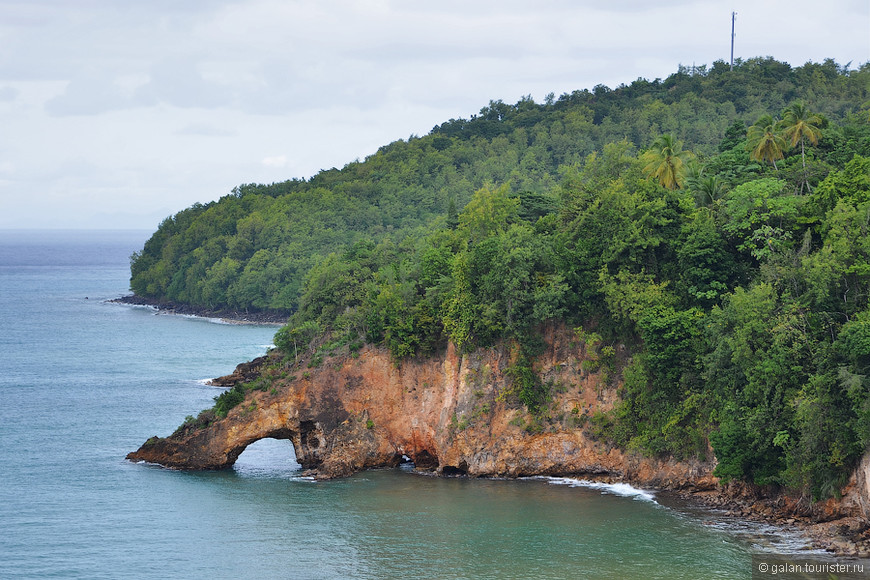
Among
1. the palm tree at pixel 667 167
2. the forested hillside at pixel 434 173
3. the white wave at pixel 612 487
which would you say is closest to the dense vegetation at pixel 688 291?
the palm tree at pixel 667 167

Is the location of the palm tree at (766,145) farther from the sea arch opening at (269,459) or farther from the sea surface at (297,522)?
the sea arch opening at (269,459)

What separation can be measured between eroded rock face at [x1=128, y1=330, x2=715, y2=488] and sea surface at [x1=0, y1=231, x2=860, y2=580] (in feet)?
3.74

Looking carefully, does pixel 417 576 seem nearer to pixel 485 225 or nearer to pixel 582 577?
pixel 582 577

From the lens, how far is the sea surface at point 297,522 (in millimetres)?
37844

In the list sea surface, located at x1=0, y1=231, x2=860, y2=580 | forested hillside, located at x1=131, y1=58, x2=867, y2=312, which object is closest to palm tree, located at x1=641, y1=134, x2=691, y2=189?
sea surface, located at x1=0, y1=231, x2=860, y2=580

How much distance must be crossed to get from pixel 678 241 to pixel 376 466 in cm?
1804

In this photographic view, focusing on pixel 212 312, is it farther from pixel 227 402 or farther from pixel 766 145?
pixel 766 145

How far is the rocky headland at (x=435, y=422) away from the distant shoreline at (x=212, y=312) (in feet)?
200

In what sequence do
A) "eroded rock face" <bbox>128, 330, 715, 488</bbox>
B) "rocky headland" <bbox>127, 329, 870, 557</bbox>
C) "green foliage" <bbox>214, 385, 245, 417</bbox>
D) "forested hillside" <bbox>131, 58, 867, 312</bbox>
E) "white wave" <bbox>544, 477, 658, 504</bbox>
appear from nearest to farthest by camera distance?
"white wave" <bbox>544, 477, 658, 504</bbox>
"rocky headland" <bbox>127, 329, 870, 557</bbox>
"eroded rock face" <bbox>128, 330, 715, 488</bbox>
"green foliage" <bbox>214, 385, 245, 417</bbox>
"forested hillside" <bbox>131, 58, 867, 312</bbox>

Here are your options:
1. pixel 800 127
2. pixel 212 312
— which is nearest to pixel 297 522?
pixel 800 127

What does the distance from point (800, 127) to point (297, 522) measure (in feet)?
108

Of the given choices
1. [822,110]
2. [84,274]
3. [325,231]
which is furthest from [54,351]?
[84,274]

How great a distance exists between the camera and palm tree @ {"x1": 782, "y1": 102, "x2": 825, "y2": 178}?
180ft

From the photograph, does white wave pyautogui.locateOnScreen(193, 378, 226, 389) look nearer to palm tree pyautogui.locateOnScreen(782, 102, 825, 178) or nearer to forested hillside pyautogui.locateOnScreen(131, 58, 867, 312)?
forested hillside pyautogui.locateOnScreen(131, 58, 867, 312)
